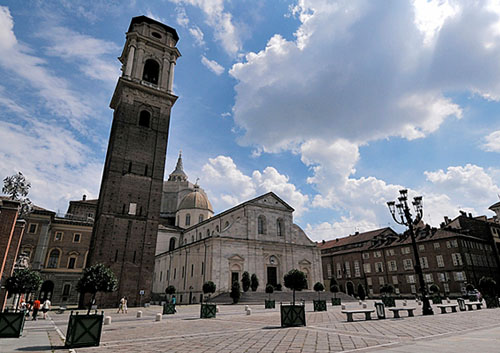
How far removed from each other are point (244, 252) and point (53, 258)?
2638cm

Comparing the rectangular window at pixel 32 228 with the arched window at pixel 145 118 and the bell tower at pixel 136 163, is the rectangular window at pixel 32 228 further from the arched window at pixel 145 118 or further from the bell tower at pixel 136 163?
the arched window at pixel 145 118

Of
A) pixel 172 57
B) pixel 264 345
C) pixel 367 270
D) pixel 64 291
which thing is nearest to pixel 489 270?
pixel 367 270

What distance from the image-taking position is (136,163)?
36.4 meters

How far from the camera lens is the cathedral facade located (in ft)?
131

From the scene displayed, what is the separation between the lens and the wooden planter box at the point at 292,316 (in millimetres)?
12977

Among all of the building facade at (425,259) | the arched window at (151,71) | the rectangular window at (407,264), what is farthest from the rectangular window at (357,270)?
the arched window at (151,71)

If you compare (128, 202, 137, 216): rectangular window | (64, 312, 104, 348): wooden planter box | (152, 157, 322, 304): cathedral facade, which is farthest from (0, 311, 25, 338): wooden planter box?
(152, 157, 322, 304): cathedral facade

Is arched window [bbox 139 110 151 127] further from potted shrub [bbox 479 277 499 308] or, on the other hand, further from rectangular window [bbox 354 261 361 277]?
rectangular window [bbox 354 261 361 277]

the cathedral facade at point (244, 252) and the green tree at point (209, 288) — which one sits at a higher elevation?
the cathedral facade at point (244, 252)

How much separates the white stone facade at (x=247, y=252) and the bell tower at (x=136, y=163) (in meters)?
9.26

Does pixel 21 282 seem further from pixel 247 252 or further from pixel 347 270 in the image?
pixel 347 270

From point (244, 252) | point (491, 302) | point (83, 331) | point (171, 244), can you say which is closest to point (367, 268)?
point (244, 252)

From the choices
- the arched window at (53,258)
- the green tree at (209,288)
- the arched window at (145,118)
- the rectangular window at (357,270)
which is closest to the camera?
the green tree at (209,288)

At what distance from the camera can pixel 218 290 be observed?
3791 centimetres
